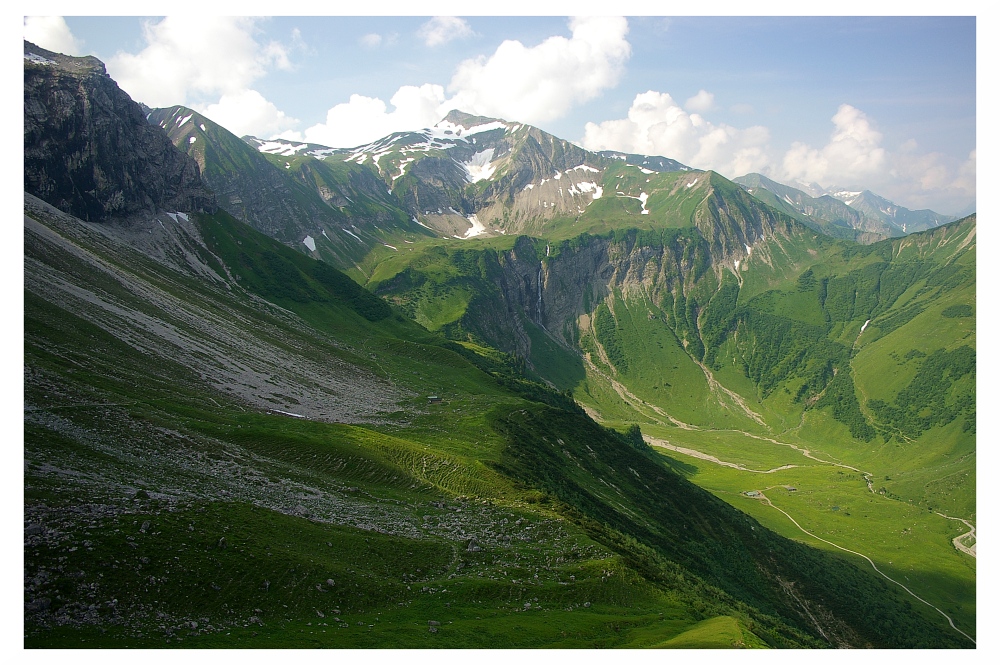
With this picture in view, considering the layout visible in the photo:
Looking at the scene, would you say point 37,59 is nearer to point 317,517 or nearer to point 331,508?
point 331,508

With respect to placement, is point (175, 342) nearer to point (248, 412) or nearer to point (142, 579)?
point (248, 412)

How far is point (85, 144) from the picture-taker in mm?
162250

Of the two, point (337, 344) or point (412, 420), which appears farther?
point (337, 344)

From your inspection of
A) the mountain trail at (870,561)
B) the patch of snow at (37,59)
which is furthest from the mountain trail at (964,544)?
the patch of snow at (37,59)

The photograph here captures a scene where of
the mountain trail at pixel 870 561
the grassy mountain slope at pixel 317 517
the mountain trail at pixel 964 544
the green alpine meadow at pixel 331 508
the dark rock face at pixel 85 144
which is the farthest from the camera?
the dark rock face at pixel 85 144

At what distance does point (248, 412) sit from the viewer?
2970 inches

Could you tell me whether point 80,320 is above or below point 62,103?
below

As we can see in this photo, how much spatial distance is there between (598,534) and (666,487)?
56.3 m

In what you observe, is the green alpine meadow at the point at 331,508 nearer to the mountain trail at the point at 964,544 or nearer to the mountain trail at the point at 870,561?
the mountain trail at the point at 870,561

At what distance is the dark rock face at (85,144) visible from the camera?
151000mm

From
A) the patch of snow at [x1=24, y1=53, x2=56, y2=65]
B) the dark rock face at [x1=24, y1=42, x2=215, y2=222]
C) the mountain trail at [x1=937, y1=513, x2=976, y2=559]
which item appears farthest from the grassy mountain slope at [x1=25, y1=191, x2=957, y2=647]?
the patch of snow at [x1=24, y1=53, x2=56, y2=65]

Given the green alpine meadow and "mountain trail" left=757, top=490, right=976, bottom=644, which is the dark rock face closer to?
the green alpine meadow

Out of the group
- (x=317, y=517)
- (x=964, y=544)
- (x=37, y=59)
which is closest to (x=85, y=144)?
(x=37, y=59)

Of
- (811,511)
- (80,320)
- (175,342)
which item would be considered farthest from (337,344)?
(811,511)
